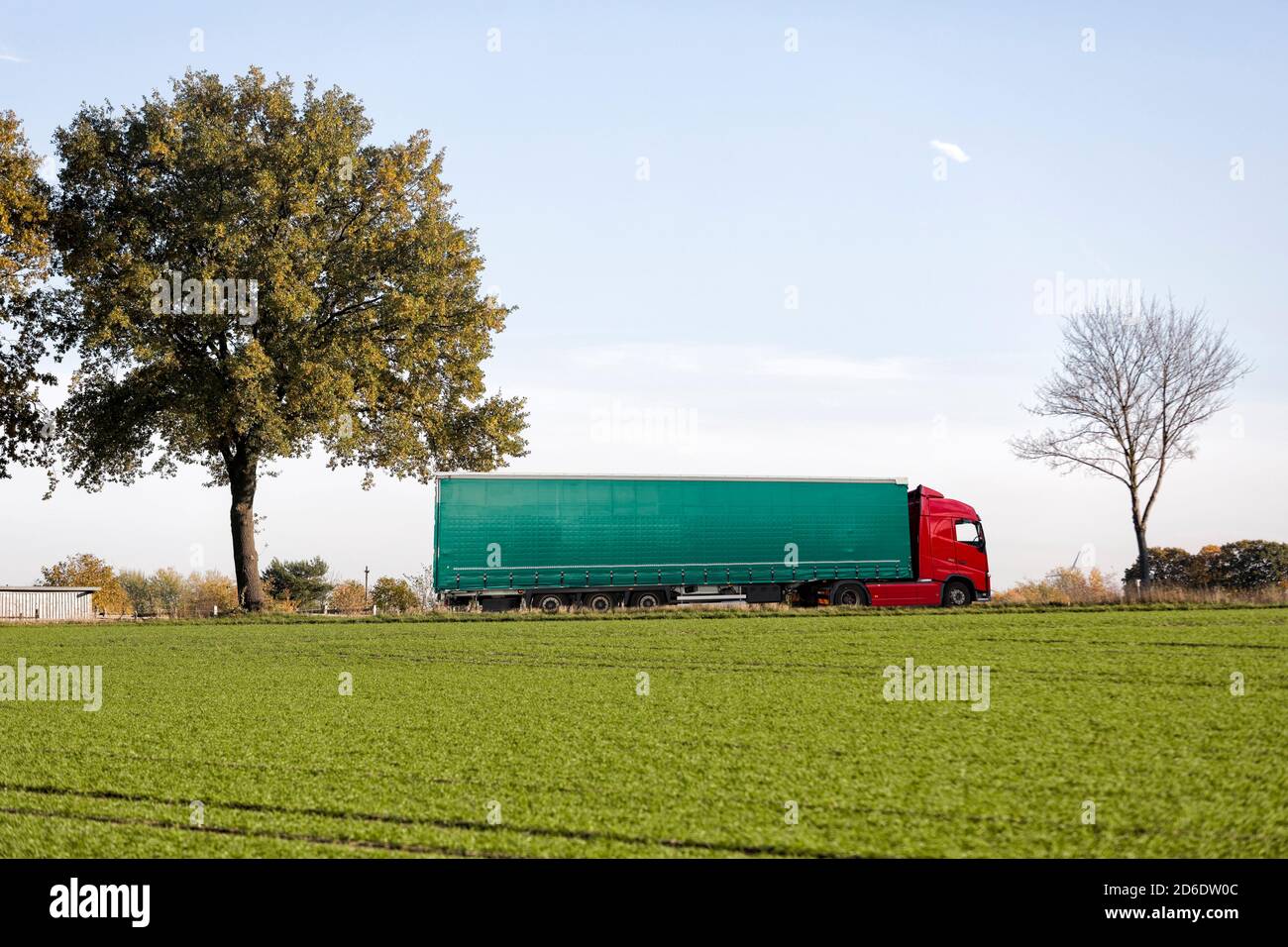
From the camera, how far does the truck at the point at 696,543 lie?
28.8 m

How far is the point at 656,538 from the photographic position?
1190 inches

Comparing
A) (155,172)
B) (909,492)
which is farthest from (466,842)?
(155,172)

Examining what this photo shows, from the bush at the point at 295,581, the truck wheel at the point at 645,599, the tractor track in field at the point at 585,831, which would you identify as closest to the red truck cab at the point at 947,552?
the truck wheel at the point at 645,599

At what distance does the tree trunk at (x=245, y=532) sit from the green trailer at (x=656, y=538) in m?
7.15

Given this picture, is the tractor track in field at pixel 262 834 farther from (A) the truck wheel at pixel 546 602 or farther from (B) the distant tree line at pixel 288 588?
(B) the distant tree line at pixel 288 588

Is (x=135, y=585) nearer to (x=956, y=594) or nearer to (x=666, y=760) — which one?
(x=956, y=594)

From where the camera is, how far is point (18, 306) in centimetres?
3131

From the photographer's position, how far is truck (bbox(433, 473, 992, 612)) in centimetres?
2877

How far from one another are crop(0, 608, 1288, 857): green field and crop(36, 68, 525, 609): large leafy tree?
1830cm

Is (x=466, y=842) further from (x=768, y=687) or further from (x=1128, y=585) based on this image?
(x=1128, y=585)

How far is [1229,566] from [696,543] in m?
44.0

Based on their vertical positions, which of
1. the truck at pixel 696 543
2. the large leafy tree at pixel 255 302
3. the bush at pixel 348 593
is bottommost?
the bush at pixel 348 593

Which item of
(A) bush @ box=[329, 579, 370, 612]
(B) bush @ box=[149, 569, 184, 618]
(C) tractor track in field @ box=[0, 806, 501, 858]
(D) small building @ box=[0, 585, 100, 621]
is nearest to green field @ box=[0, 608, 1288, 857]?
(C) tractor track in field @ box=[0, 806, 501, 858]
